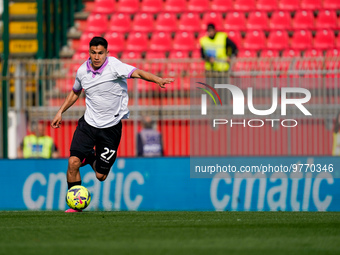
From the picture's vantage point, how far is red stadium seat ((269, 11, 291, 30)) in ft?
54.5

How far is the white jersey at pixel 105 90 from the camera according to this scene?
844 centimetres

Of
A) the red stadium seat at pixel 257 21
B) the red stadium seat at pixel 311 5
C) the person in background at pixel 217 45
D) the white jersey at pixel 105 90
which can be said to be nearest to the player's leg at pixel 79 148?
the white jersey at pixel 105 90

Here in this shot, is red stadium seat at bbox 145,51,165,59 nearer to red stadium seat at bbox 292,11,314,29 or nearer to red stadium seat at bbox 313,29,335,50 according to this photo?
red stadium seat at bbox 292,11,314,29

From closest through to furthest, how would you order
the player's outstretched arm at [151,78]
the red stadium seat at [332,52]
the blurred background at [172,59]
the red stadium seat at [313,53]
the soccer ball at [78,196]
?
1. the player's outstretched arm at [151,78]
2. the soccer ball at [78,196]
3. the blurred background at [172,59]
4. the red stadium seat at [332,52]
5. the red stadium seat at [313,53]

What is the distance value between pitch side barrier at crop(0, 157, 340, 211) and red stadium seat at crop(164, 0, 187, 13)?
6868 mm

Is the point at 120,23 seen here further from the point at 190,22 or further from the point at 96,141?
the point at 96,141

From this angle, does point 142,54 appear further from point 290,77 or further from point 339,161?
point 339,161

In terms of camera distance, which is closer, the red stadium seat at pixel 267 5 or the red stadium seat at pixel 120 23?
the red stadium seat at pixel 267 5

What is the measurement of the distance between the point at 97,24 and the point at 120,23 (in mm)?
541

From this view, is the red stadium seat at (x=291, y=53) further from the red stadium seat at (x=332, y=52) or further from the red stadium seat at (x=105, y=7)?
the red stadium seat at (x=105, y=7)

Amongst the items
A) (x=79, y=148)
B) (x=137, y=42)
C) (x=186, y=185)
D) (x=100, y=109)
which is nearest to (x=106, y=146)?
(x=79, y=148)

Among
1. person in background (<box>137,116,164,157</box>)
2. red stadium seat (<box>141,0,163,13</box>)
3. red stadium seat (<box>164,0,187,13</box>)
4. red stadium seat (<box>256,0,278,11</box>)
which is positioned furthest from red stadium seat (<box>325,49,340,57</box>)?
person in background (<box>137,116,164,157</box>)

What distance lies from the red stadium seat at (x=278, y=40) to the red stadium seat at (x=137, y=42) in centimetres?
270

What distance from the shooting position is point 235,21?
1672 cm
